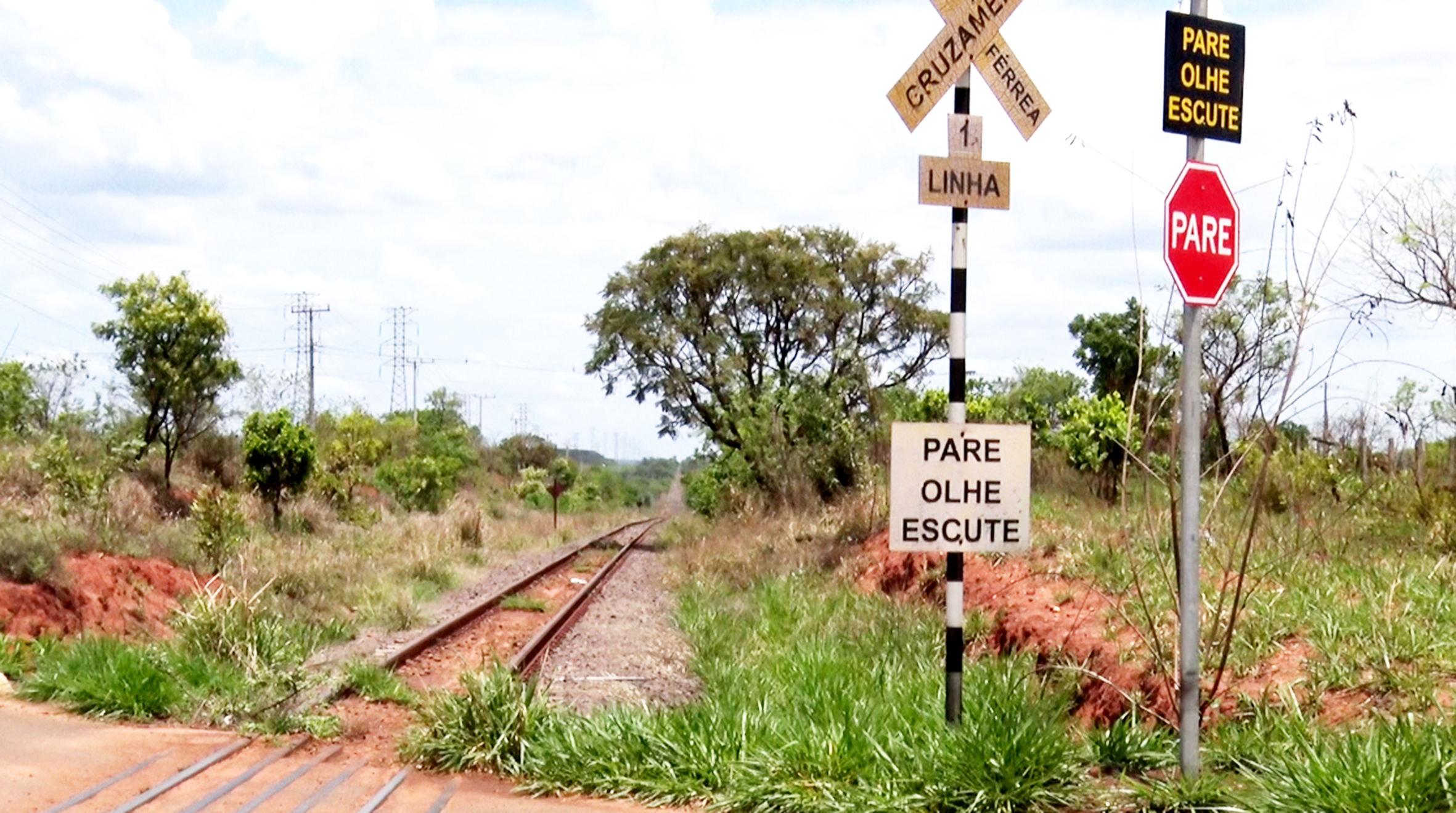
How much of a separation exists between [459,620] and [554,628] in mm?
1319

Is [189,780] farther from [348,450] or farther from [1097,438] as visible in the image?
[348,450]

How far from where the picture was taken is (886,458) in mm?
26703

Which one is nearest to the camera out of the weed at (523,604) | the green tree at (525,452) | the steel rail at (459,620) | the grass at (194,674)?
the grass at (194,674)

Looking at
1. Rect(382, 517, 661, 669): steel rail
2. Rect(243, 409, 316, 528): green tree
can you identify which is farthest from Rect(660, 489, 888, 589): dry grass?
Rect(243, 409, 316, 528): green tree

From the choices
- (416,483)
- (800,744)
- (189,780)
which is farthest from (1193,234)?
(416,483)

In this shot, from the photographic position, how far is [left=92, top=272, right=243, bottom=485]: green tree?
34.1 meters

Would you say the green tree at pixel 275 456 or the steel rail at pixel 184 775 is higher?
the green tree at pixel 275 456

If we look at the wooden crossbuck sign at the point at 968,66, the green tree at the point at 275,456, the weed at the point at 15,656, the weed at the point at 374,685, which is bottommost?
the weed at the point at 374,685

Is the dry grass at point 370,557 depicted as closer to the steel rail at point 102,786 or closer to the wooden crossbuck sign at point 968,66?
the steel rail at point 102,786

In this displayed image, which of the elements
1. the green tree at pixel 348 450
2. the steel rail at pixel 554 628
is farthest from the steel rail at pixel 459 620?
the green tree at pixel 348 450

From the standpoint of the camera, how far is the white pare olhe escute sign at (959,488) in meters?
8.23

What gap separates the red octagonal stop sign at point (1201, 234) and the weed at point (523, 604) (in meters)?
15.8

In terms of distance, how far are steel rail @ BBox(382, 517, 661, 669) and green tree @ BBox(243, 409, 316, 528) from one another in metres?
6.30

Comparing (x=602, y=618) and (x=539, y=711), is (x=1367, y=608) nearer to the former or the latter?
(x=539, y=711)
